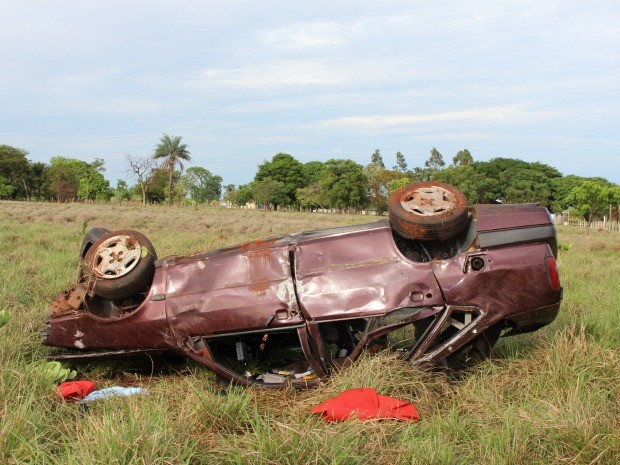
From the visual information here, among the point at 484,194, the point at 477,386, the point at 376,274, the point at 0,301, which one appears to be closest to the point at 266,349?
the point at 376,274

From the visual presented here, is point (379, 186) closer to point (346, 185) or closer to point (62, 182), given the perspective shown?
point (346, 185)

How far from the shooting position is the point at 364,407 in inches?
127

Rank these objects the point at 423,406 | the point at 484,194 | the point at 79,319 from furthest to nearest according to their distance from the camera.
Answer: the point at 484,194, the point at 79,319, the point at 423,406

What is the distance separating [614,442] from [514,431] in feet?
1.42

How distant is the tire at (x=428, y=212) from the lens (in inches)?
150

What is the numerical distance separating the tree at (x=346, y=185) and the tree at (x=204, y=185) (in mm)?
34674

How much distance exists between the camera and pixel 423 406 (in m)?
3.52

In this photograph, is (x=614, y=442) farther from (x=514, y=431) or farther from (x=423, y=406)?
(x=423, y=406)

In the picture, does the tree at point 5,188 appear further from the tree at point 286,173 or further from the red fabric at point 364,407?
the red fabric at point 364,407

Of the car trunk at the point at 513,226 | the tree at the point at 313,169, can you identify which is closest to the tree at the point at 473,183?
the tree at the point at 313,169

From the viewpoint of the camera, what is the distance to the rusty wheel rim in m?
3.92

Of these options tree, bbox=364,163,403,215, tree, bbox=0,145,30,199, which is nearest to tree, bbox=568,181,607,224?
tree, bbox=364,163,403,215

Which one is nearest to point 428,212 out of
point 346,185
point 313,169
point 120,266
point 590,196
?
point 120,266

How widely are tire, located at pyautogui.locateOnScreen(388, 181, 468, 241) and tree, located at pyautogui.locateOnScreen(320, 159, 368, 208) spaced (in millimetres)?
65504
